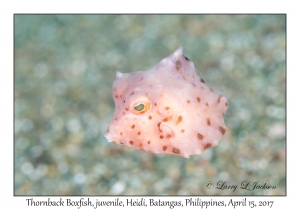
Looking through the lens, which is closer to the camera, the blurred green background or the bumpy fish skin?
the bumpy fish skin

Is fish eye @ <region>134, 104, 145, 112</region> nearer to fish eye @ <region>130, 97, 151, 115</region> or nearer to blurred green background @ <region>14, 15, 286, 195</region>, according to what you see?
fish eye @ <region>130, 97, 151, 115</region>

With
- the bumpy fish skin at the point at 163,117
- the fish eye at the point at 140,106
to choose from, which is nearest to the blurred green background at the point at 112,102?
the bumpy fish skin at the point at 163,117

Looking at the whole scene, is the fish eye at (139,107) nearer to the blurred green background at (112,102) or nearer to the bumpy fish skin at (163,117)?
the bumpy fish skin at (163,117)

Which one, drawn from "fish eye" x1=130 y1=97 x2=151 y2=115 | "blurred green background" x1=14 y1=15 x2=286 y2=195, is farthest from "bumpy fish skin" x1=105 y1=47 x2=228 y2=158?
"blurred green background" x1=14 y1=15 x2=286 y2=195

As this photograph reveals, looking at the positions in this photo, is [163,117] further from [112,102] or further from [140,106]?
[112,102]

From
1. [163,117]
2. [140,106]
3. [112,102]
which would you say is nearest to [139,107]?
[140,106]

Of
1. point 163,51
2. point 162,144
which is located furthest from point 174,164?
point 163,51
